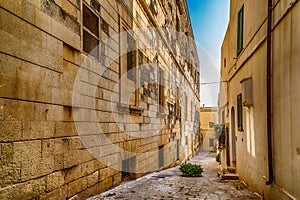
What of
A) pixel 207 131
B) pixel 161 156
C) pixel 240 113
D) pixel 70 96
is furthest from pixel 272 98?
pixel 207 131

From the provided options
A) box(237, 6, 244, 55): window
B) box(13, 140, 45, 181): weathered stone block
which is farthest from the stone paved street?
box(237, 6, 244, 55): window

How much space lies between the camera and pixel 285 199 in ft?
12.1

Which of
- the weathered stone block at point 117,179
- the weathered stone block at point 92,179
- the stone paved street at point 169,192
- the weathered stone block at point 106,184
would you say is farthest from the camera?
the weathered stone block at point 117,179

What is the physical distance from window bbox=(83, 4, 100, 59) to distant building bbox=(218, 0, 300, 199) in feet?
9.35

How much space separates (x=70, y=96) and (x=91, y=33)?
4.24 ft

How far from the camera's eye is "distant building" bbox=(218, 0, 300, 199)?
3463mm

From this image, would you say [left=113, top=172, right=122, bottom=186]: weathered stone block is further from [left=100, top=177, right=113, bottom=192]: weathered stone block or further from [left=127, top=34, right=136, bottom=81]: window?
[left=127, top=34, right=136, bottom=81]: window

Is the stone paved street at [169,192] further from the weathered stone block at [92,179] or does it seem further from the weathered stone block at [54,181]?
the weathered stone block at [54,181]

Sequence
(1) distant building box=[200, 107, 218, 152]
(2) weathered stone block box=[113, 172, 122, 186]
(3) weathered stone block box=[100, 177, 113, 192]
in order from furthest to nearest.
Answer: (1) distant building box=[200, 107, 218, 152]
(2) weathered stone block box=[113, 172, 122, 186]
(3) weathered stone block box=[100, 177, 113, 192]

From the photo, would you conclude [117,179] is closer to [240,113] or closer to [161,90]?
[240,113]

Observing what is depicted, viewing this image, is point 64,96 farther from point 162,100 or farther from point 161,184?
point 162,100

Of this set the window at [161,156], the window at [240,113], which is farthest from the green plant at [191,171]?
the window at [240,113]

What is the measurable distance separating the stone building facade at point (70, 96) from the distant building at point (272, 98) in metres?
2.74

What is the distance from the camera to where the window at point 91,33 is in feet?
14.5
